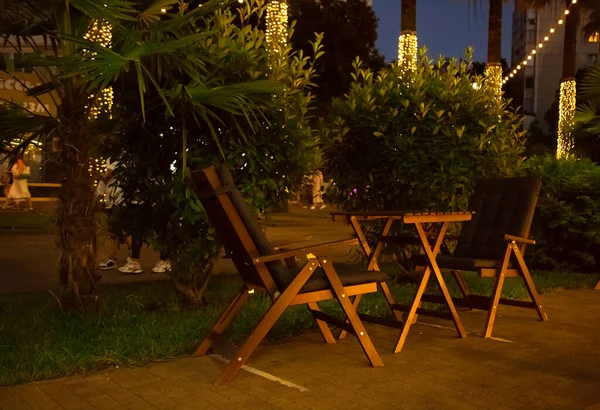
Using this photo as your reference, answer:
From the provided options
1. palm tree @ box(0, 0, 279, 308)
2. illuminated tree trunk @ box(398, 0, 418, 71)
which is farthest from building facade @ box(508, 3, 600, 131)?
palm tree @ box(0, 0, 279, 308)

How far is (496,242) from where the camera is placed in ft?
22.6

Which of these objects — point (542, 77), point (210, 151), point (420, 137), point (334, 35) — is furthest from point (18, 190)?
point (542, 77)

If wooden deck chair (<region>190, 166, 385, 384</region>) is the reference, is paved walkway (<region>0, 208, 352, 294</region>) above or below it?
below

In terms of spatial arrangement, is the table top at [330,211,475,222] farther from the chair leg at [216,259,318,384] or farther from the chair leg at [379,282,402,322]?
the chair leg at [216,259,318,384]

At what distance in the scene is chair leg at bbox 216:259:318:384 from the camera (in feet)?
14.9

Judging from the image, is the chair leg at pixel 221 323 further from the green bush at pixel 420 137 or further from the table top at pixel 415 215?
the green bush at pixel 420 137

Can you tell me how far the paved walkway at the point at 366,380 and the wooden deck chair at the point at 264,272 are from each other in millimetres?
257

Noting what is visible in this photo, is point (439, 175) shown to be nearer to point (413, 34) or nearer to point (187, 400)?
point (187, 400)

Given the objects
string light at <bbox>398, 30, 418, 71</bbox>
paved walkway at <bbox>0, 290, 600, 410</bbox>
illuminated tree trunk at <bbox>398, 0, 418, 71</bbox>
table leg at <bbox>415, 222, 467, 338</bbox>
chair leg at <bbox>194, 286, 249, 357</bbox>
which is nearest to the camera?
paved walkway at <bbox>0, 290, 600, 410</bbox>

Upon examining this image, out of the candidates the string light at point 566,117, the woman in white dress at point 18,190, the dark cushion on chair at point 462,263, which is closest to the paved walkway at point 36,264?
the dark cushion on chair at point 462,263

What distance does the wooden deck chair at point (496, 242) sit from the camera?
20.4 ft

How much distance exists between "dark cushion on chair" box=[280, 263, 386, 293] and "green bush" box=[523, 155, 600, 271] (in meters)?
5.63

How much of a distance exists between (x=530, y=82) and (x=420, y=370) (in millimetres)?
68286

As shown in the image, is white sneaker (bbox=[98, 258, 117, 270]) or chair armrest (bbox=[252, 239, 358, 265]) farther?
white sneaker (bbox=[98, 258, 117, 270])
